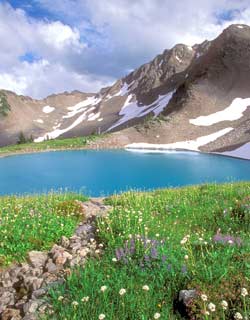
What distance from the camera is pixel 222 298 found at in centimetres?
523

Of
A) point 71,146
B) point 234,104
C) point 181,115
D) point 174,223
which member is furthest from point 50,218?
point 234,104

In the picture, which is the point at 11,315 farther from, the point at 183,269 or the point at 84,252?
the point at 183,269

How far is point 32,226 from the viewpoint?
391 inches

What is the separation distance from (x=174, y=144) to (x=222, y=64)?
5111 cm

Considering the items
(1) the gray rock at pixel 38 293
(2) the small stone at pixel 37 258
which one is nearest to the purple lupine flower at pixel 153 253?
(1) the gray rock at pixel 38 293

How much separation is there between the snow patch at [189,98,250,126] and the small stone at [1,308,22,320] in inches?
4640

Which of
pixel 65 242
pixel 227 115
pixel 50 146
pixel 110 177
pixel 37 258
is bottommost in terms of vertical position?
pixel 110 177

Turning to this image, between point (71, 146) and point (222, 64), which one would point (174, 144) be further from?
point (222, 64)

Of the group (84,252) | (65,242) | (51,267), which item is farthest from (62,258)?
(65,242)

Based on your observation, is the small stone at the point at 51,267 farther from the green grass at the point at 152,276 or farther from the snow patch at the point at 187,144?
the snow patch at the point at 187,144

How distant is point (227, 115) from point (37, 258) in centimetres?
12100

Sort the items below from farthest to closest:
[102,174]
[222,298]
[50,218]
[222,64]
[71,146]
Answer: [222,64], [71,146], [102,174], [50,218], [222,298]

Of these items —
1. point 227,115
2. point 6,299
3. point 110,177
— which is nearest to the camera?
point 6,299

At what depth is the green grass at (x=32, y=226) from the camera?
8.95 metres
